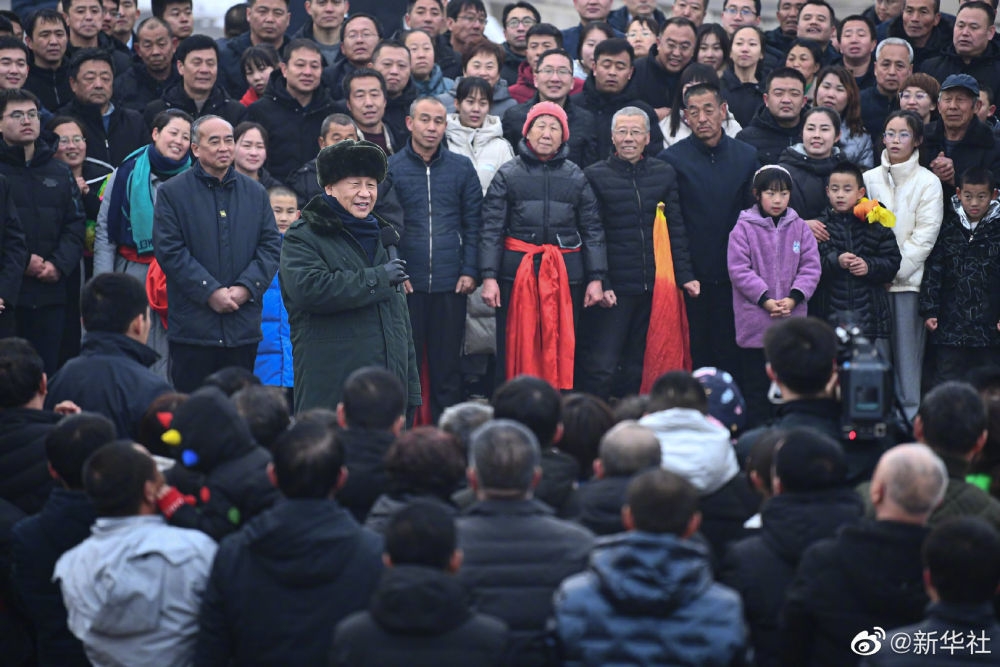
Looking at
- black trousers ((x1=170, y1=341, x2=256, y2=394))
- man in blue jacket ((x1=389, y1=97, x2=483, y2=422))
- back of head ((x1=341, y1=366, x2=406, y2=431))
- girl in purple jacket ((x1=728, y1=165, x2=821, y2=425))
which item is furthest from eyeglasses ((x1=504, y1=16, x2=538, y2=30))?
back of head ((x1=341, y1=366, x2=406, y2=431))

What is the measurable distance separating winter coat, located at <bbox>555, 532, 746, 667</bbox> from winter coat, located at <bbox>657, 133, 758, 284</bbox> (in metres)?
5.70

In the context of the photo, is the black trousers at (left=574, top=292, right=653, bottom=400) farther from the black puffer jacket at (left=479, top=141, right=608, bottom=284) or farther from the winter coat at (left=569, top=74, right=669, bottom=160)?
the winter coat at (left=569, top=74, right=669, bottom=160)

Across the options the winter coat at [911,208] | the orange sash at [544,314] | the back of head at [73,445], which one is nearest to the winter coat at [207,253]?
the orange sash at [544,314]

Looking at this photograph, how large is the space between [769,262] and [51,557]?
5.33m

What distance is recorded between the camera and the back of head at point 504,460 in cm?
439

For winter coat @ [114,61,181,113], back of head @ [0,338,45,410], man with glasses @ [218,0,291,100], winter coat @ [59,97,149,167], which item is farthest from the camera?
man with glasses @ [218,0,291,100]

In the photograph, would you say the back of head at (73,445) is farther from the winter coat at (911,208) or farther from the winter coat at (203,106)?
the winter coat at (911,208)

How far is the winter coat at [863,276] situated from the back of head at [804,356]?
3.77 metres

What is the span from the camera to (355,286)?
7.22 meters

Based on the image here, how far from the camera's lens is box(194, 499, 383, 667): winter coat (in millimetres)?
4426

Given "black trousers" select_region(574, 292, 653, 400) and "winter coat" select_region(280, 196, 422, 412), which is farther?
"black trousers" select_region(574, 292, 653, 400)

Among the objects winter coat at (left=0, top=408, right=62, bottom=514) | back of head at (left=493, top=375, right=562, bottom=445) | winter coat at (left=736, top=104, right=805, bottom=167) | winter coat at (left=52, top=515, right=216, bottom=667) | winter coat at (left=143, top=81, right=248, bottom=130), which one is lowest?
winter coat at (left=52, top=515, right=216, bottom=667)

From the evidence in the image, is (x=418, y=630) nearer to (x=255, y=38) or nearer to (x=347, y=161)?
(x=347, y=161)

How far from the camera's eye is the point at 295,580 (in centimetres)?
443
